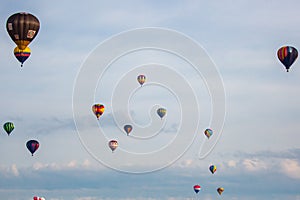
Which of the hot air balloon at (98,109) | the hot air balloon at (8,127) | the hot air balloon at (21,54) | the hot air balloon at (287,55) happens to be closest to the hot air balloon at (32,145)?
the hot air balloon at (8,127)

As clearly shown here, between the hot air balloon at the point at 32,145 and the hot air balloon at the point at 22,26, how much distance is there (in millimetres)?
40961

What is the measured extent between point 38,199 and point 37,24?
105ft

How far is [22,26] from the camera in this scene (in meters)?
151

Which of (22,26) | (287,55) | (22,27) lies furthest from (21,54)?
(287,55)

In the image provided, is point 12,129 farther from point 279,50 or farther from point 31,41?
point 279,50

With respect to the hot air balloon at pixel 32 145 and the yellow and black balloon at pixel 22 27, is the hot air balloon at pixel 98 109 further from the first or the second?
the yellow and black balloon at pixel 22 27

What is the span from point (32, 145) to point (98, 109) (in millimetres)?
17122

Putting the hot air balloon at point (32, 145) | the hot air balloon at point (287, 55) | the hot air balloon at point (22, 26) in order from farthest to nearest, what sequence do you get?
the hot air balloon at point (32, 145)
the hot air balloon at point (287, 55)
the hot air balloon at point (22, 26)

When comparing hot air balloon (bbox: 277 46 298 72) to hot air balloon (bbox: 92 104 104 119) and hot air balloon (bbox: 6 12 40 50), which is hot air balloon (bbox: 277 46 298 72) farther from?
hot air balloon (bbox: 6 12 40 50)

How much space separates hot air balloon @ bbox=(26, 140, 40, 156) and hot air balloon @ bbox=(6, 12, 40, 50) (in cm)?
4096

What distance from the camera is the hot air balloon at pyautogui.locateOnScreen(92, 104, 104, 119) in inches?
7513

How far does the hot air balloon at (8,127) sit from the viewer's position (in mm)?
191775

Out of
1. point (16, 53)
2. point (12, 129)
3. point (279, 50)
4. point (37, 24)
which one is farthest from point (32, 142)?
point (279, 50)

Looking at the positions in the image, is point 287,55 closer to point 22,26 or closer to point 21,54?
point 21,54
